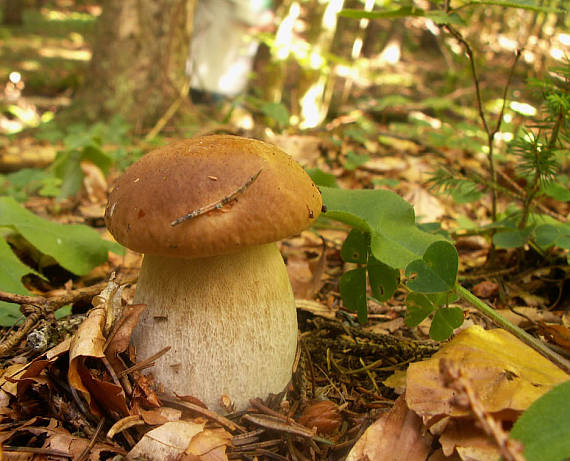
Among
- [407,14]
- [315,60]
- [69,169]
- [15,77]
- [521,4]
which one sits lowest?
[15,77]

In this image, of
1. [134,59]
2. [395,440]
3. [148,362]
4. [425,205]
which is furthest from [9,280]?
[134,59]

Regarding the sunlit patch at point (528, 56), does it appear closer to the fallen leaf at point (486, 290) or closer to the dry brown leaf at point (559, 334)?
the fallen leaf at point (486, 290)

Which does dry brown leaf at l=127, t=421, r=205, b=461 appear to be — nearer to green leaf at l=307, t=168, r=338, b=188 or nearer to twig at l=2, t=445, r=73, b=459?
twig at l=2, t=445, r=73, b=459

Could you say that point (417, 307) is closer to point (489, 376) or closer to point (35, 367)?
point (489, 376)

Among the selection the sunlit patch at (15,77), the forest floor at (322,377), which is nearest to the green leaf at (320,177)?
the forest floor at (322,377)

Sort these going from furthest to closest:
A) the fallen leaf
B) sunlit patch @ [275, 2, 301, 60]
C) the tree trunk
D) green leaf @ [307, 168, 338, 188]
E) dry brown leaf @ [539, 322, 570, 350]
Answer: sunlit patch @ [275, 2, 301, 60]
the tree trunk
the fallen leaf
green leaf @ [307, 168, 338, 188]
dry brown leaf @ [539, 322, 570, 350]

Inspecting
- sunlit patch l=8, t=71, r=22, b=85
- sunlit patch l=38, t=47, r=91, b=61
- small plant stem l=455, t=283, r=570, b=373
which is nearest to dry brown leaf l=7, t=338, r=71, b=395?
small plant stem l=455, t=283, r=570, b=373
